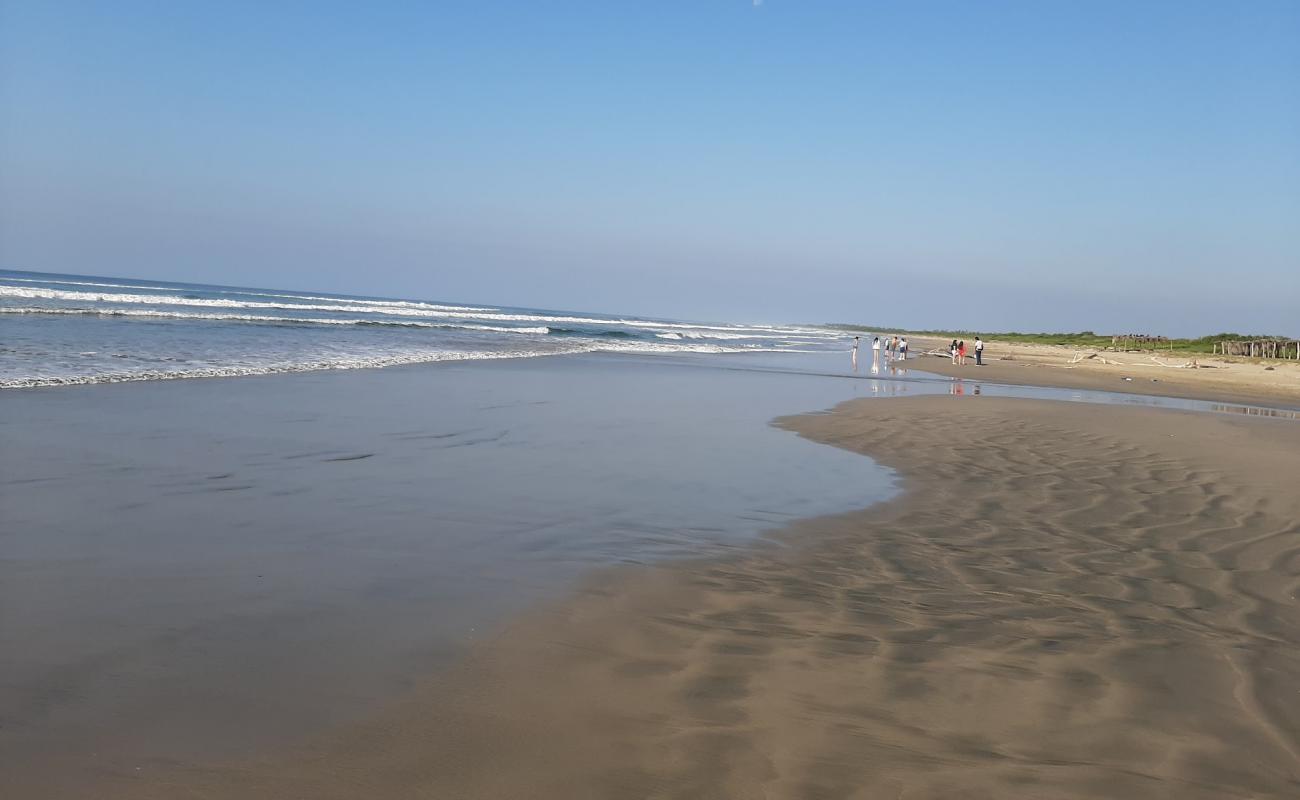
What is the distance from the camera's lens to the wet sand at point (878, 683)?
2996 mm

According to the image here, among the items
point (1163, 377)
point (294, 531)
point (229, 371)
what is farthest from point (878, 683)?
point (1163, 377)

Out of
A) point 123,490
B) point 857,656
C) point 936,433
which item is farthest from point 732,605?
point 936,433

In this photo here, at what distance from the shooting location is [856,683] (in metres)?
3.83

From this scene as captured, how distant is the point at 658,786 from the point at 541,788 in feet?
1.33

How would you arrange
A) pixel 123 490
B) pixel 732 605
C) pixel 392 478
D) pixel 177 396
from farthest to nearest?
pixel 177 396, pixel 392 478, pixel 123 490, pixel 732 605

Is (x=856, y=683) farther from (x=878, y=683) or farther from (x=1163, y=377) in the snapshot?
(x=1163, y=377)

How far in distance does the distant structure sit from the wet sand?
49.1 metres

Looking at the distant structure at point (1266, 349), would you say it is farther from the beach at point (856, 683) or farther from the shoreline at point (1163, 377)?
the beach at point (856, 683)

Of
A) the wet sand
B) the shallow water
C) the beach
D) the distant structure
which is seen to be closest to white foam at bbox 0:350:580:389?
the shallow water

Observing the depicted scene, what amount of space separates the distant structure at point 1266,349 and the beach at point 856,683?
4910 cm

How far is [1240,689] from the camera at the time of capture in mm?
3943

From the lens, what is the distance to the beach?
2.98 metres

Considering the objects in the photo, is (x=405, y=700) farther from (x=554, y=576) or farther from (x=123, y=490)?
(x=123, y=490)

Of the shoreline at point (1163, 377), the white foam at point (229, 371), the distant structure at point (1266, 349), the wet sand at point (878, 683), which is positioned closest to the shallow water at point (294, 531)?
the wet sand at point (878, 683)
